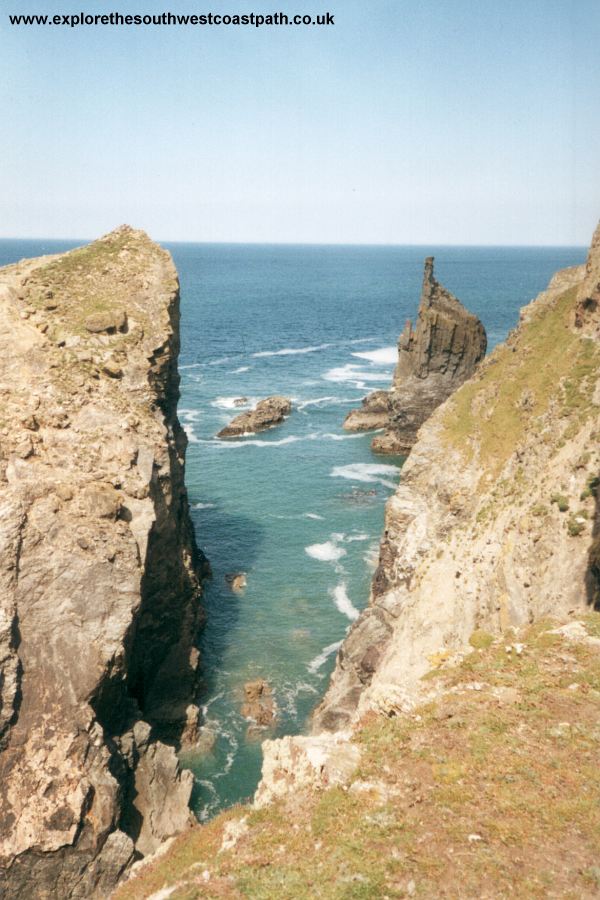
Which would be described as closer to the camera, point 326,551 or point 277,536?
point 326,551

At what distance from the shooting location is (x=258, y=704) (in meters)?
45.6

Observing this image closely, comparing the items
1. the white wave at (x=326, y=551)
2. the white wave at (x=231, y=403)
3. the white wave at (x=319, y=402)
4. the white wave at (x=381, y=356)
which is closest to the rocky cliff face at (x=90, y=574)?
the white wave at (x=326, y=551)

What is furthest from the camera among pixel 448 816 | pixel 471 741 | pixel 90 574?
pixel 90 574

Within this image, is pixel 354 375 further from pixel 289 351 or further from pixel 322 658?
pixel 322 658

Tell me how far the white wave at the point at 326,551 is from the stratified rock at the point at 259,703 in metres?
17.8

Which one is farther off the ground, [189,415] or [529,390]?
[529,390]

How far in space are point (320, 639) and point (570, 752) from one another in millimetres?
32563

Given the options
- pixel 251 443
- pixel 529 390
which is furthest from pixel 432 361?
pixel 529 390

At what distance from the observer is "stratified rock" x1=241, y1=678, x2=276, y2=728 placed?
44300 millimetres

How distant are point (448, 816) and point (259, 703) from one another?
92.9 feet

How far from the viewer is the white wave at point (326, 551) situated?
64062 mm

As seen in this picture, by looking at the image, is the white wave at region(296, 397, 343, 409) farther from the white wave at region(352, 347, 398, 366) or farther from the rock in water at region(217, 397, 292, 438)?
the white wave at region(352, 347, 398, 366)

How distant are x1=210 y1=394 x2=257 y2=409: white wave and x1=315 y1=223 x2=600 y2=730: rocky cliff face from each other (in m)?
58.8

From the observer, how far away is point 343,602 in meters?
57.1
